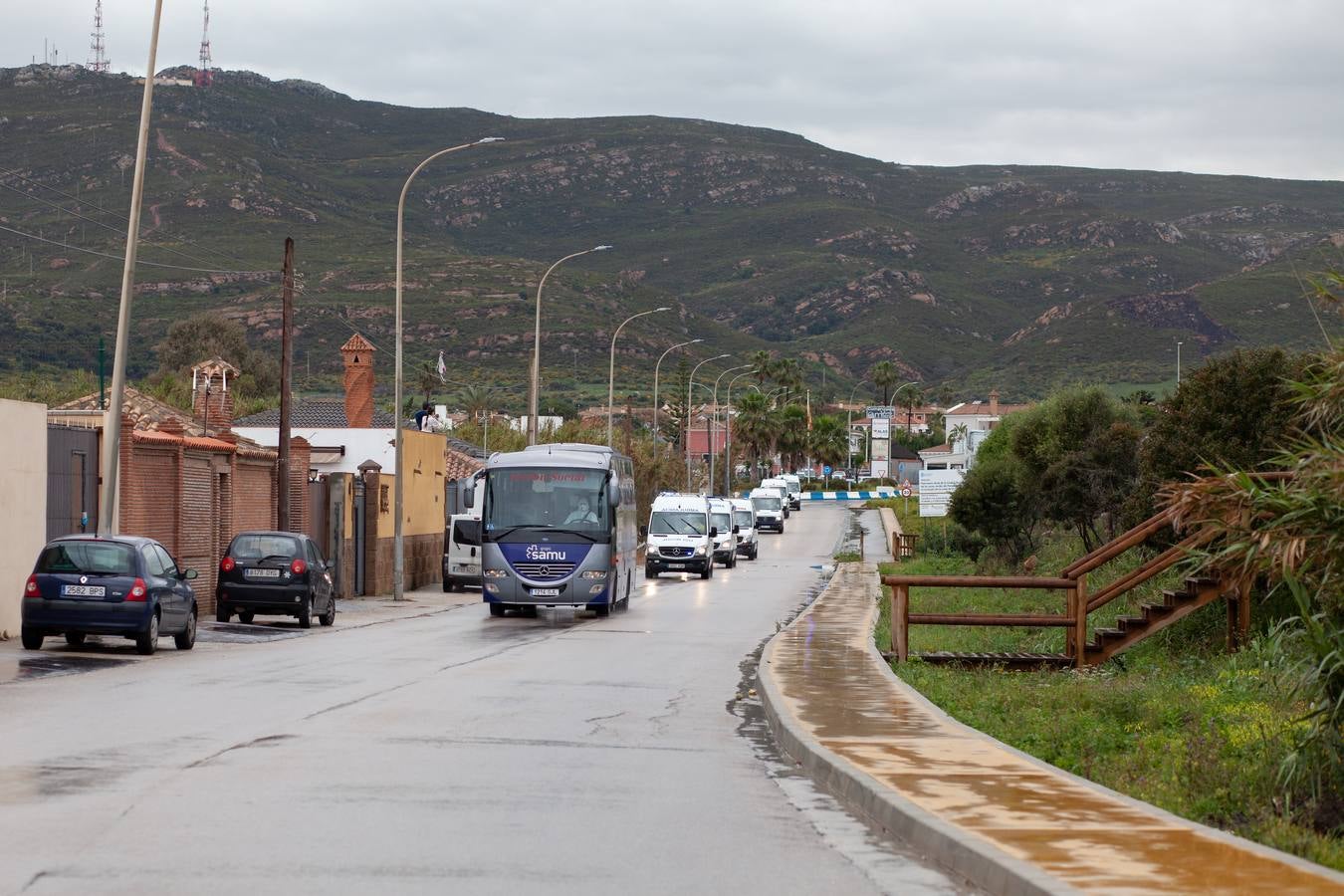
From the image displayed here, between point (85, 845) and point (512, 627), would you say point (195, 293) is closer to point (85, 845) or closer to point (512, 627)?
point (512, 627)

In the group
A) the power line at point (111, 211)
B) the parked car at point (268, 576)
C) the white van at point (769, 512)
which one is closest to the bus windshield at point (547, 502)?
the parked car at point (268, 576)

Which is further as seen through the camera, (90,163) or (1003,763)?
(90,163)

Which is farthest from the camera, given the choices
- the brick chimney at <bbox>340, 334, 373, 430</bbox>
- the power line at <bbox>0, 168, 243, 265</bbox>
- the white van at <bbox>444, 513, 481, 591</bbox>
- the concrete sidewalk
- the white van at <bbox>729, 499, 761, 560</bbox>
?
the power line at <bbox>0, 168, 243, 265</bbox>

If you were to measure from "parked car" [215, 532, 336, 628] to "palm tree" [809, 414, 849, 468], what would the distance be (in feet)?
436

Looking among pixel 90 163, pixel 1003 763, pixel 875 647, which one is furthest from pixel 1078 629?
pixel 90 163

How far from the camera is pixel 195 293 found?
5017 inches

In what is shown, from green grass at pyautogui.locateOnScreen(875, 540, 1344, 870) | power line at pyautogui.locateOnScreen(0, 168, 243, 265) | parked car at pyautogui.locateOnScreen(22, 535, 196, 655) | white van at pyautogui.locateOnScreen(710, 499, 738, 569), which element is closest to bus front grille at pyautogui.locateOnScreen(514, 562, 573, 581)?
green grass at pyautogui.locateOnScreen(875, 540, 1344, 870)

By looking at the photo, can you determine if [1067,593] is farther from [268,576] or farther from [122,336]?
[268,576]

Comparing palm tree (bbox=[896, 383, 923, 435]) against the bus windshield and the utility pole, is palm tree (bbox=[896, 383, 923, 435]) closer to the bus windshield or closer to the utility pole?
the utility pole

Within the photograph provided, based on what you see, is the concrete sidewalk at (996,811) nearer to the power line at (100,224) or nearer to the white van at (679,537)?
the white van at (679,537)

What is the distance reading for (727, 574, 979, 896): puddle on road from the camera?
8.71 m

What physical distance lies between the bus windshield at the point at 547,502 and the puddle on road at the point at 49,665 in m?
12.7

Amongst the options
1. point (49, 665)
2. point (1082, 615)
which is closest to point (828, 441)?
point (1082, 615)

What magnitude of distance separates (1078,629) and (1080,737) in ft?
23.8
